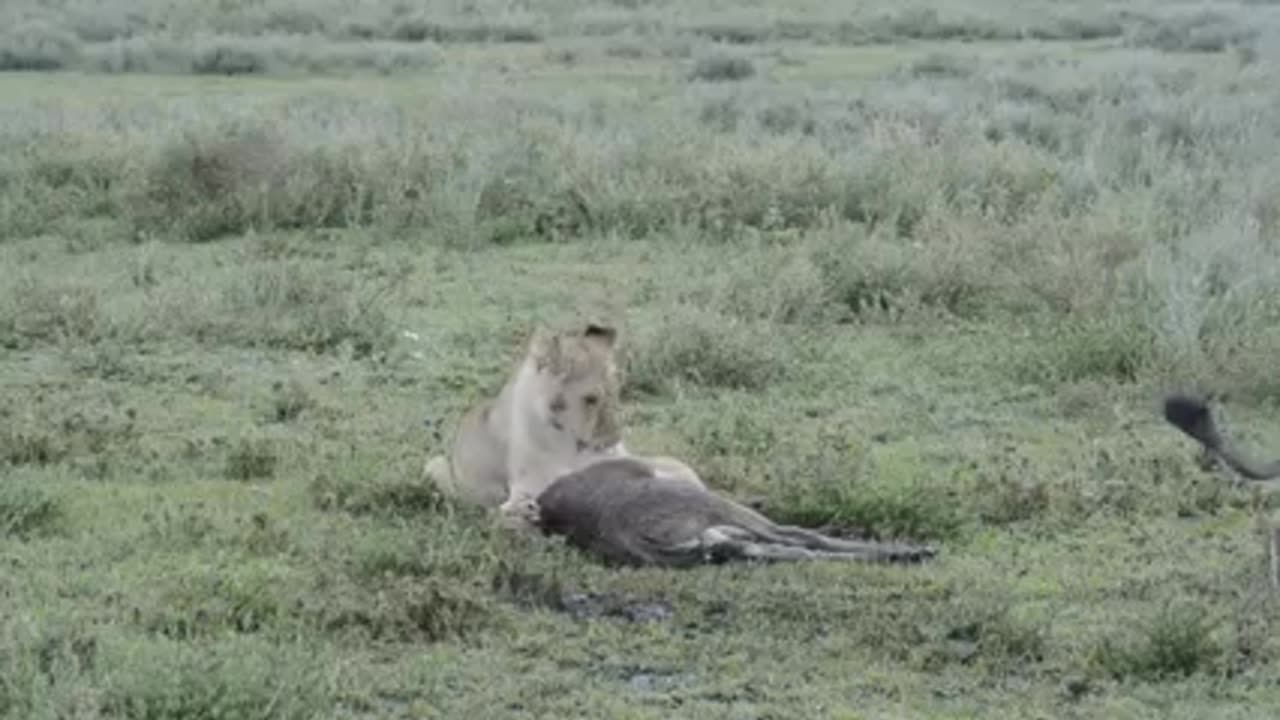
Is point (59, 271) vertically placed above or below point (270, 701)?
below

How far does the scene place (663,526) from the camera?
881 cm

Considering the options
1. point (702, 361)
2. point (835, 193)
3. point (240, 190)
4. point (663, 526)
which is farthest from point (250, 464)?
point (835, 193)

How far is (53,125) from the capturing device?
73.2 ft

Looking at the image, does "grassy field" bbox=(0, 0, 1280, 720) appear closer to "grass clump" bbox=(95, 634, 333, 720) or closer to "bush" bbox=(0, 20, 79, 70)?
"grass clump" bbox=(95, 634, 333, 720)

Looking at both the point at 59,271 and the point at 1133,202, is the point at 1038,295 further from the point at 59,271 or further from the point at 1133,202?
the point at 59,271

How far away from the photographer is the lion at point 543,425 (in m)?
9.44

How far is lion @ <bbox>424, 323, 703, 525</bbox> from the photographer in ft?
31.0

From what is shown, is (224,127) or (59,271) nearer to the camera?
(59,271)

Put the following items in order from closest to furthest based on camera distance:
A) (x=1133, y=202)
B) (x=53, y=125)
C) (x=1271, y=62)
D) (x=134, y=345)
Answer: (x=134, y=345) < (x=1133, y=202) < (x=53, y=125) < (x=1271, y=62)

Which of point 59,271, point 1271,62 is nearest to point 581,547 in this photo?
point 59,271

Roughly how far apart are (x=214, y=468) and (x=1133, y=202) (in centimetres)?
899

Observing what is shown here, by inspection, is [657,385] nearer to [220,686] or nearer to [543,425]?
[543,425]

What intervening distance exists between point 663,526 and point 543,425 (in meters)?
0.86

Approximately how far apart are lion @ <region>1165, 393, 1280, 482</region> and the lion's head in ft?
8.90
